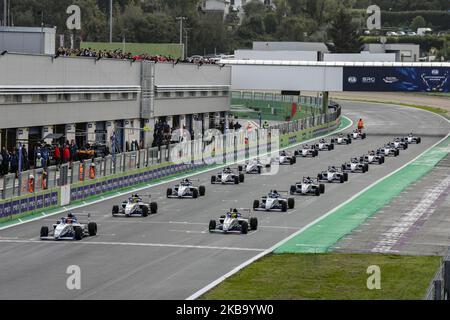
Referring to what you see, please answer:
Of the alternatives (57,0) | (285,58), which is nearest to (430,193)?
(285,58)

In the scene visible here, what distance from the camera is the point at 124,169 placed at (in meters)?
61.5

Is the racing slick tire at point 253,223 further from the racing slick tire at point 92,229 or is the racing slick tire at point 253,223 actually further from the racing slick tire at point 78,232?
the racing slick tire at point 78,232

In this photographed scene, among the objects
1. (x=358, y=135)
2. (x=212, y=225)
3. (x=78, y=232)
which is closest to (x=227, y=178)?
(x=212, y=225)

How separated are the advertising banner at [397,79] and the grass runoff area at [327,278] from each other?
196 ft

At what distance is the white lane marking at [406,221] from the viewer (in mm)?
44469

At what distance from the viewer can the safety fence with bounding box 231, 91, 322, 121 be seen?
119m

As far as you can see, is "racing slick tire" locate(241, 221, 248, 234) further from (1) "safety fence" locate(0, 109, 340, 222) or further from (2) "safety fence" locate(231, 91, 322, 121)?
(2) "safety fence" locate(231, 91, 322, 121)

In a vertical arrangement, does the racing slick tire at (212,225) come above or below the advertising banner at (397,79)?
below

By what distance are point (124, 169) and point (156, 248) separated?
1915 cm

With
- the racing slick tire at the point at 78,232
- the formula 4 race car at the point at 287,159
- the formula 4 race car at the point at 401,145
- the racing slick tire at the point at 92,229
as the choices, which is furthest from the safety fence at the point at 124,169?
the formula 4 race car at the point at 401,145

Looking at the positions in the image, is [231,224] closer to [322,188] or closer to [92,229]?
[92,229]

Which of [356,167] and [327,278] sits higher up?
[356,167]

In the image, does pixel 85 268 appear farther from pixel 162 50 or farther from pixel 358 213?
pixel 162 50

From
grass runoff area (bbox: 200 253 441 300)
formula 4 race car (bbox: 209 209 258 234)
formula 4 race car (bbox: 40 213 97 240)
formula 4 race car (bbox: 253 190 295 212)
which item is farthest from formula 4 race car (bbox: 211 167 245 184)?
grass runoff area (bbox: 200 253 441 300)
